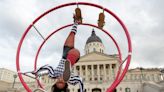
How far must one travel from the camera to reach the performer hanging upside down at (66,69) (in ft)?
20.5

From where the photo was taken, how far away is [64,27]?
10.7 meters

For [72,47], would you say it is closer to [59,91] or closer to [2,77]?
[59,91]

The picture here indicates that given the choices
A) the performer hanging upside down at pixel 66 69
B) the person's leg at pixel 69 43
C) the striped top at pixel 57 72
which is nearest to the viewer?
the performer hanging upside down at pixel 66 69

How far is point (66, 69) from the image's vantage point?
21.2 feet

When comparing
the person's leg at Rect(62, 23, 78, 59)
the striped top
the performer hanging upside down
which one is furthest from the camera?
the person's leg at Rect(62, 23, 78, 59)

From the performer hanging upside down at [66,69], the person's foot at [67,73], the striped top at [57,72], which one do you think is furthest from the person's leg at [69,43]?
the person's foot at [67,73]

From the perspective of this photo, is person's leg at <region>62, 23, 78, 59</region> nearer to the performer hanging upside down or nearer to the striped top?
the performer hanging upside down

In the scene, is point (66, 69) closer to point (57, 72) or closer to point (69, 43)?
point (57, 72)

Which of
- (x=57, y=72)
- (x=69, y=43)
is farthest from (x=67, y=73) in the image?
(x=69, y=43)

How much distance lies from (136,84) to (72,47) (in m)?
44.5

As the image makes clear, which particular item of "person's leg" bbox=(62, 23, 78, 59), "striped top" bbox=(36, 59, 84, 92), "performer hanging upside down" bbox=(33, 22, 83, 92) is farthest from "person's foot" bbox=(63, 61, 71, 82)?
"person's leg" bbox=(62, 23, 78, 59)

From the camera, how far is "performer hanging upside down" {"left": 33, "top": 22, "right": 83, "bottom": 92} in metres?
6.25

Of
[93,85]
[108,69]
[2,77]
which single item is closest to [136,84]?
[93,85]

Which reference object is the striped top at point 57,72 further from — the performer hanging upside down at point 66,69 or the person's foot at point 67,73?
the person's foot at point 67,73
